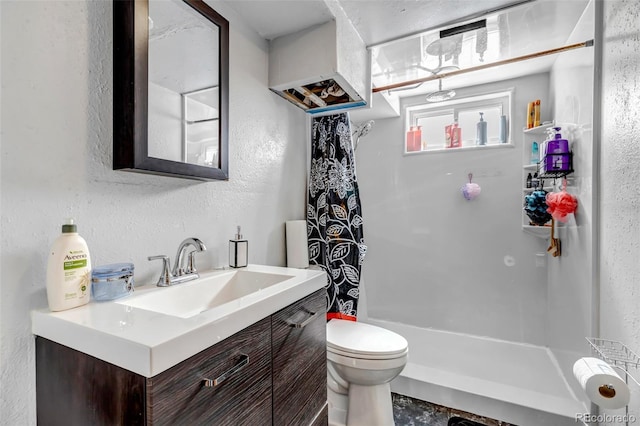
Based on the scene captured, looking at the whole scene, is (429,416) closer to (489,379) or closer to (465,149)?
(489,379)

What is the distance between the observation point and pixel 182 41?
3.34 ft

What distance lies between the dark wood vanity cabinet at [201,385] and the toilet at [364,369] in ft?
1.61

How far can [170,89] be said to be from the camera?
0.97 metres

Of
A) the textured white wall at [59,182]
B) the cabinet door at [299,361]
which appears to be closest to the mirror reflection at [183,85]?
the textured white wall at [59,182]

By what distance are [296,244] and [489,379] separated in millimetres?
1603

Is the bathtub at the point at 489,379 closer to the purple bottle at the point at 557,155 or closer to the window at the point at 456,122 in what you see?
the purple bottle at the point at 557,155

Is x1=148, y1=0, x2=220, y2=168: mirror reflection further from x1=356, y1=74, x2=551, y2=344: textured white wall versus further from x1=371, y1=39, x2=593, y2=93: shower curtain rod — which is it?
x1=356, y1=74, x2=551, y2=344: textured white wall

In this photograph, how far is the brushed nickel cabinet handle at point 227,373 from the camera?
0.60 metres

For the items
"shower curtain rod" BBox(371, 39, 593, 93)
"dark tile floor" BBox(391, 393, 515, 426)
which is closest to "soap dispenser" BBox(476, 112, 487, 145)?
"shower curtain rod" BBox(371, 39, 593, 93)

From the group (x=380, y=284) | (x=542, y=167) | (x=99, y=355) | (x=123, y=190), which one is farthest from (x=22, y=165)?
(x=380, y=284)

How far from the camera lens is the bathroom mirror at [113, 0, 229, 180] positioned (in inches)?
32.6

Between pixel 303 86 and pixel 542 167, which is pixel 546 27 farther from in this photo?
pixel 303 86

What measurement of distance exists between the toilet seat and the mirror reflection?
41.5 inches

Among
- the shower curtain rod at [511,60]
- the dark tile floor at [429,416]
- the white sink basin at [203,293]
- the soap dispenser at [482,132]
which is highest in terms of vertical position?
the shower curtain rod at [511,60]
